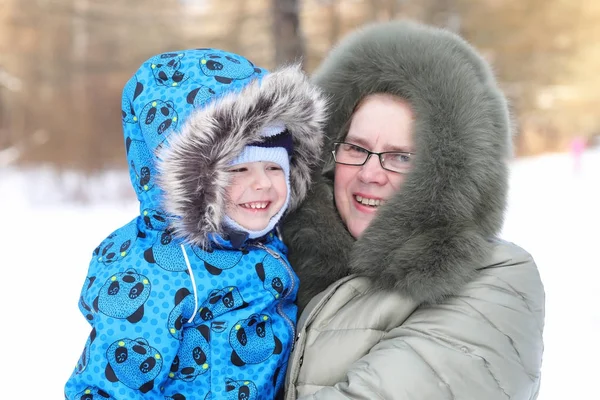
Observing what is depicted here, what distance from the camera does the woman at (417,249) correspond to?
160 centimetres

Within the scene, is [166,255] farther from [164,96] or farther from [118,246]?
[164,96]

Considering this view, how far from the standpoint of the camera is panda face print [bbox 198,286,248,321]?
182 cm

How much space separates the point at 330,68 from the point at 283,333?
101 cm

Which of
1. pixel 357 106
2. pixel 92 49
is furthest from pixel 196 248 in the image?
pixel 92 49

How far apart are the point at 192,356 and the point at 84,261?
5136mm

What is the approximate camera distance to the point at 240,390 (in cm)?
184

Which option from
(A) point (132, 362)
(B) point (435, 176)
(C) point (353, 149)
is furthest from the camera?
(C) point (353, 149)

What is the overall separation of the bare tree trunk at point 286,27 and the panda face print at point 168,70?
4.66 meters

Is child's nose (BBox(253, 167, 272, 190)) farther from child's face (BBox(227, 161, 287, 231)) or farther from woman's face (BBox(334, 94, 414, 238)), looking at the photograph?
woman's face (BBox(334, 94, 414, 238))

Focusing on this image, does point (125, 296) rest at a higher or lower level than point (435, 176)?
Result: lower

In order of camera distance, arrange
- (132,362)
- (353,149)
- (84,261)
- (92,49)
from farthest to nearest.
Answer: (92,49) < (84,261) < (353,149) < (132,362)

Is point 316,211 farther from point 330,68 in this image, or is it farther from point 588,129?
point 588,129

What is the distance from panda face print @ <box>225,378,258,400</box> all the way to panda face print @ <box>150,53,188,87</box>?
96 cm

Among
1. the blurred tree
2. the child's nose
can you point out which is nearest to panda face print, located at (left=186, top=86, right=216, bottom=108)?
the child's nose
